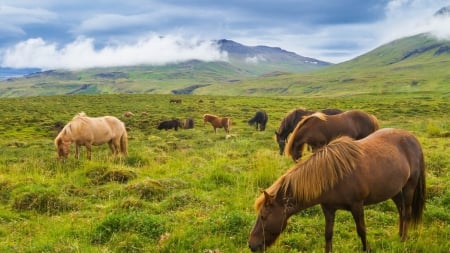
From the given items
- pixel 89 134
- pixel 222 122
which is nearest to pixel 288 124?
pixel 89 134

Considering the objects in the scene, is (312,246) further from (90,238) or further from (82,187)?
(82,187)

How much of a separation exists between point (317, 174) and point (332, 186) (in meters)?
0.27

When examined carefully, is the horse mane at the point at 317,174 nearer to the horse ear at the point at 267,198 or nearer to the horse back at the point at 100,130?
the horse ear at the point at 267,198

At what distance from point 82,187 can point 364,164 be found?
22.5ft

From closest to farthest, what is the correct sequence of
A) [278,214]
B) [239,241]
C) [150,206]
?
[278,214], [239,241], [150,206]

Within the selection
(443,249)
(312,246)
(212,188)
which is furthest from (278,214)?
(212,188)

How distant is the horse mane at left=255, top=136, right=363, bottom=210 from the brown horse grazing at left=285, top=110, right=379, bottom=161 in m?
4.70

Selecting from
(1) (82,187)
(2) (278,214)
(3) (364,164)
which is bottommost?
(1) (82,187)

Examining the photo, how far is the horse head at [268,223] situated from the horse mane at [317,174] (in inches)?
4.3

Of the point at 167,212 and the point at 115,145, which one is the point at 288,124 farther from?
the point at 167,212

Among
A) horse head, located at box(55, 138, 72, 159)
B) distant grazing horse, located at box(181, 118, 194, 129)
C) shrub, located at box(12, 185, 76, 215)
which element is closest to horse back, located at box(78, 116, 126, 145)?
horse head, located at box(55, 138, 72, 159)

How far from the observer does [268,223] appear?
18.5 feet

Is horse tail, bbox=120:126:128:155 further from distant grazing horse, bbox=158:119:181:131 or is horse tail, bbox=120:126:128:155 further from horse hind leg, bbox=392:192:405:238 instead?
distant grazing horse, bbox=158:119:181:131

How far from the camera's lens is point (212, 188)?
31.3ft
